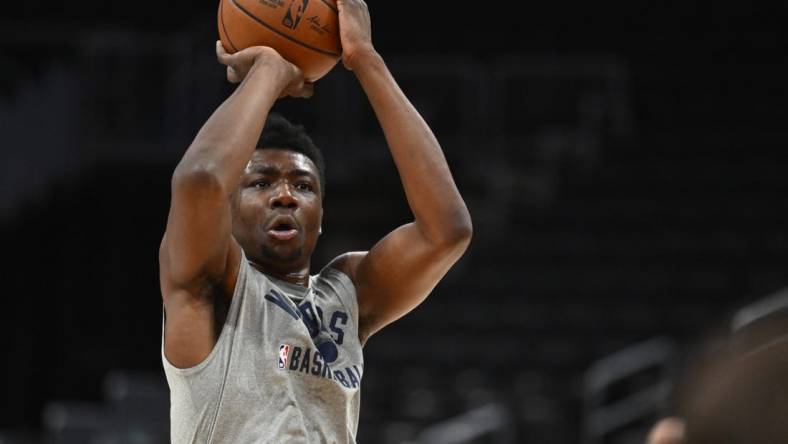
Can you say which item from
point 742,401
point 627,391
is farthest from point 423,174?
point 627,391

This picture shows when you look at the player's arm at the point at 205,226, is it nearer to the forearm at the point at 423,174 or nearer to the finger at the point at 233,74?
the finger at the point at 233,74

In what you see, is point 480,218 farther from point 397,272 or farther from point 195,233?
point 195,233

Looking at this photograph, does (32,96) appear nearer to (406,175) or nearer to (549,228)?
(549,228)

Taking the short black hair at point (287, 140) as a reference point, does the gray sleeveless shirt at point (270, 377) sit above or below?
below

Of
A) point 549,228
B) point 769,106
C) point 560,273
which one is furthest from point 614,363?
point 769,106

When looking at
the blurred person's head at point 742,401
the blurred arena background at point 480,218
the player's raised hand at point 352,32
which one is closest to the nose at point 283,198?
the player's raised hand at point 352,32

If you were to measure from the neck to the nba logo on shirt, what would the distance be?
10.9 inches

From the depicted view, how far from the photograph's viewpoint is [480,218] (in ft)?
40.4

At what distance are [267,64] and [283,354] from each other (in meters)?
0.64

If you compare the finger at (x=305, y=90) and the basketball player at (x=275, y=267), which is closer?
the basketball player at (x=275, y=267)

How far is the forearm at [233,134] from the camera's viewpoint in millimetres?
2717

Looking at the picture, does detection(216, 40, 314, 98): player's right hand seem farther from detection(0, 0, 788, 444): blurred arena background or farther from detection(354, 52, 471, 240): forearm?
detection(0, 0, 788, 444): blurred arena background

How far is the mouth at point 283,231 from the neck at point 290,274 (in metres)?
0.10

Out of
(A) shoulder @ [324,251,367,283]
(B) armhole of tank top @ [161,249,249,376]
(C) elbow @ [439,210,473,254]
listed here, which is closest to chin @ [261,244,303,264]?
(B) armhole of tank top @ [161,249,249,376]
